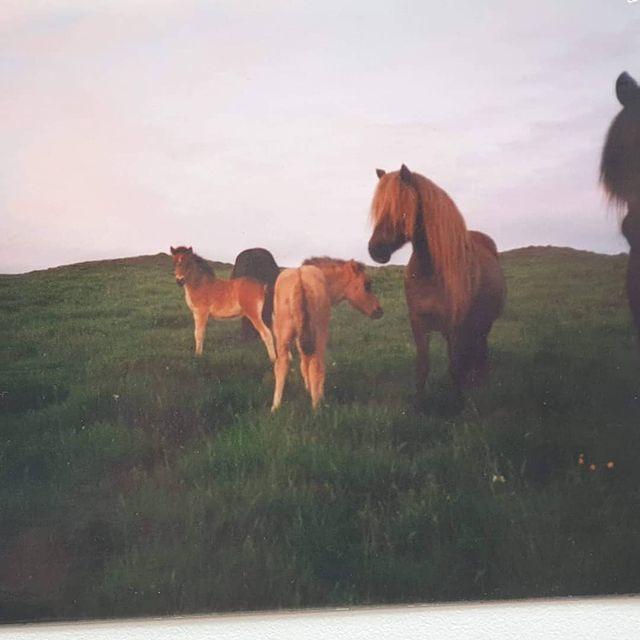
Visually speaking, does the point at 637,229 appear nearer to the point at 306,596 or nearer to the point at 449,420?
the point at 449,420

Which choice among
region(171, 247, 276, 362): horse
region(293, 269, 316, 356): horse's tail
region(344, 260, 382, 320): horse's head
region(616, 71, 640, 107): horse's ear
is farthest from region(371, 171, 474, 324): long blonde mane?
region(616, 71, 640, 107): horse's ear

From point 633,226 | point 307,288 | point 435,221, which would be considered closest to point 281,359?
point 307,288

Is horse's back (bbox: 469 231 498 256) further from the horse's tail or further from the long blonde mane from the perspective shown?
the horse's tail

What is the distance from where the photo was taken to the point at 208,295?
4.85 feet

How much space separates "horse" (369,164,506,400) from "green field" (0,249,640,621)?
3 cm

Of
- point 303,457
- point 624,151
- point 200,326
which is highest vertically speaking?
point 624,151

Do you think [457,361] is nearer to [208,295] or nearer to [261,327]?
[261,327]

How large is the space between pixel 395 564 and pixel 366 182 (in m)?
0.75

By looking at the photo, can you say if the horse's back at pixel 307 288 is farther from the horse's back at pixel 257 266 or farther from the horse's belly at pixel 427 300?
the horse's belly at pixel 427 300

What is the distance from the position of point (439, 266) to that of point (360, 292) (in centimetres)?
17

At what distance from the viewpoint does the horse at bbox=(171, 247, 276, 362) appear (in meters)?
1.47

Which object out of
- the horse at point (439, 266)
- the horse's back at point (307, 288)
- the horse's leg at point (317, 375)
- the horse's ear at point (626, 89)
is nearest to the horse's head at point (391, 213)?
the horse at point (439, 266)

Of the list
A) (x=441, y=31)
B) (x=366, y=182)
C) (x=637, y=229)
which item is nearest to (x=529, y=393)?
(x=637, y=229)

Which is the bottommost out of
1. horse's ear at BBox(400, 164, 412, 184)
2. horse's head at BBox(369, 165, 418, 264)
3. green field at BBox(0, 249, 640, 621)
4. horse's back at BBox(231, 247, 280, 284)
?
green field at BBox(0, 249, 640, 621)
